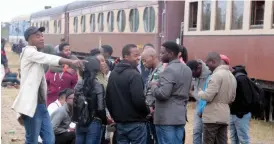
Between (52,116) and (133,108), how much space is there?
209 cm

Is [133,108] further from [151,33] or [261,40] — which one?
[151,33]

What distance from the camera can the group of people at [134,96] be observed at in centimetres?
522

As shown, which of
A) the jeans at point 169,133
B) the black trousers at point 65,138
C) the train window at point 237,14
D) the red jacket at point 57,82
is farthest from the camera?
the train window at point 237,14

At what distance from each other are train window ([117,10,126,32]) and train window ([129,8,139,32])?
66 centimetres

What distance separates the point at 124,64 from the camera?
5.29 meters

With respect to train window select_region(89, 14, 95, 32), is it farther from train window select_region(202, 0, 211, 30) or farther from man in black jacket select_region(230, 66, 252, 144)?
man in black jacket select_region(230, 66, 252, 144)

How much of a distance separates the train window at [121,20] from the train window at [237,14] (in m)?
6.09

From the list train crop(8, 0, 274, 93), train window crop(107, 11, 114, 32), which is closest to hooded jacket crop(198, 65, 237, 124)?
train crop(8, 0, 274, 93)

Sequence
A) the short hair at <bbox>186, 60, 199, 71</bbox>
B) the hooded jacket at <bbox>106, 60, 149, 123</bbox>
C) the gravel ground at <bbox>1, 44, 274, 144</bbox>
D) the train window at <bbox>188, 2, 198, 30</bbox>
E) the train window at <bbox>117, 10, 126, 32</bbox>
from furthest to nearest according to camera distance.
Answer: the train window at <bbox>117, 10, 126, 32</bbox> → the train window at <bbox>188, 2, 198, 30</bbox> → the gravel ground at <bbox>1, 44, 274, 144</bbox> → the short hair at <bbox>186, 60, 199, 71</bbox> → the hooded jacket at <bbox>106, 60, 149, 123</bbox>

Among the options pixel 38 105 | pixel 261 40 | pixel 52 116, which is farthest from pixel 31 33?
pixel 261 40

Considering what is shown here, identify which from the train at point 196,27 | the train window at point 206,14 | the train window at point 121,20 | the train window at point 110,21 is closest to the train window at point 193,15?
the train at point 196,27

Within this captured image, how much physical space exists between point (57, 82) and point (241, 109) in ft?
8.81

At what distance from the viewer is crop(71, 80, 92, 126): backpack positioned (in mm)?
5723

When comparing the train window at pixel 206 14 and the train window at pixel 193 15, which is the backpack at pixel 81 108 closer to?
the train window at pixel 206 14
